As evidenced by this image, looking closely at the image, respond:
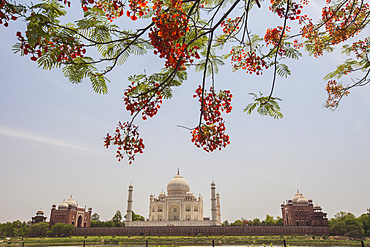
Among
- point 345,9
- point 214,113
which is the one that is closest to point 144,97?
point 214,113

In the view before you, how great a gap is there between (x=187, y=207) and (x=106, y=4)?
34584 mm

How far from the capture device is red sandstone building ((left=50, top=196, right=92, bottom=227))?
1375 inches

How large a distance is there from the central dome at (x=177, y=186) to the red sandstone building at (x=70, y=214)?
43.2 feet

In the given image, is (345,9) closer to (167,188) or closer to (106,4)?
(106,4)

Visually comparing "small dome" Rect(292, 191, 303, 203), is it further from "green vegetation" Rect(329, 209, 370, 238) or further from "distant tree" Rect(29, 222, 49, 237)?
"distant tree" Rect(29, 222, 49, 237)

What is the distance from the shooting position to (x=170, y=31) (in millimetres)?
2594

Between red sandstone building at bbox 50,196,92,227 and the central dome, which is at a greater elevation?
the central dome

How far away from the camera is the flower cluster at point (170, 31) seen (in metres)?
2.60

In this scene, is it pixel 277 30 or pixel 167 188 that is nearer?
pixel 277 30

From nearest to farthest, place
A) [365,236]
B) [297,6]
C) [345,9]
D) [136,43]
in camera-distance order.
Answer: [136,43] < [297,6] < [345,9] < [365,236]

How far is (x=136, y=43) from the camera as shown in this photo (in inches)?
128

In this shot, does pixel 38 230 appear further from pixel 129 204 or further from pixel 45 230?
pixel 129 204

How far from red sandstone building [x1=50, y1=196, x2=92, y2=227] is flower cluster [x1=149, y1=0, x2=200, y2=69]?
37.7 metres

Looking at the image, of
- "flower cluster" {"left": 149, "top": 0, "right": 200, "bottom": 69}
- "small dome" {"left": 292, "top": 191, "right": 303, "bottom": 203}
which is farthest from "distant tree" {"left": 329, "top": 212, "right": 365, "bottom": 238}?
"flower cluster" {"left": 149, "top": 0, "right": 200, "bottom": 69}
